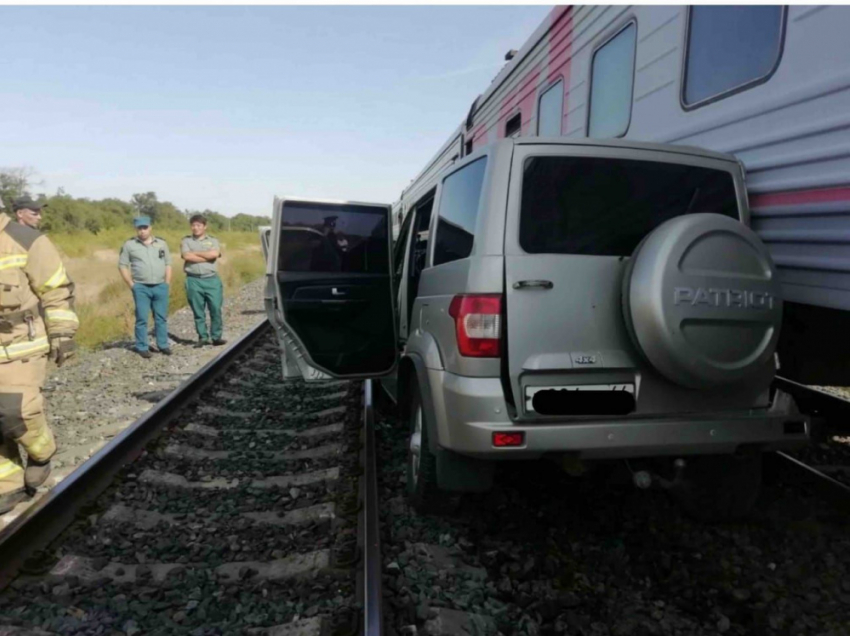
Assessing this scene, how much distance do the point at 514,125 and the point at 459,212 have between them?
402 cm

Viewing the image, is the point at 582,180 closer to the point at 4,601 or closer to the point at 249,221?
the point at 4,601

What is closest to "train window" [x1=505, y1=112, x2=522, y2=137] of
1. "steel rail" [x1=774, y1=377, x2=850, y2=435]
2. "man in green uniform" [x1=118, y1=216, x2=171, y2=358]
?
"steel rail" [x1=774, y1=377, x2=850, y2=435]

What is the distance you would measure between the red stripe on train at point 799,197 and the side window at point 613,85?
1536 mm

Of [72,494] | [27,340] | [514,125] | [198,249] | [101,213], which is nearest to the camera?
[72,494]

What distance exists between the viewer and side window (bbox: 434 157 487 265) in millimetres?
2875

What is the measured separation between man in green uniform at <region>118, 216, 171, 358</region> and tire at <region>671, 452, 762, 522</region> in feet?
22.9

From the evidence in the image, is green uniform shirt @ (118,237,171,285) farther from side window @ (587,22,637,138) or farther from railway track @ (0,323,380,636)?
side window @ (587,22,637,138)

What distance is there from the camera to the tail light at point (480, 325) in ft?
8.48

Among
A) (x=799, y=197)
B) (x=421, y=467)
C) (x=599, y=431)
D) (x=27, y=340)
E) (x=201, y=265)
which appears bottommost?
(x=421, y=467)

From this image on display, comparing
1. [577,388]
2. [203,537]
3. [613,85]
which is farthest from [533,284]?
[613,85]

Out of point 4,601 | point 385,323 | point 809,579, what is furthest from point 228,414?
point 809,579

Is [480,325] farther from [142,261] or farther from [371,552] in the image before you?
[142,261]

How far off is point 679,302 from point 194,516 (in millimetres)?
2818

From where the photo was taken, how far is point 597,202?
275cm
